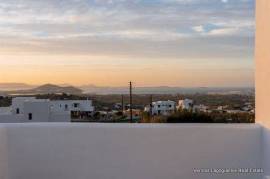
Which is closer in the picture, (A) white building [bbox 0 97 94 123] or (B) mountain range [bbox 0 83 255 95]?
(B) mountain range [bbox 0 83 255 95]

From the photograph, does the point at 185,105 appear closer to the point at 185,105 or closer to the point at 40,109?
the point at 185,105

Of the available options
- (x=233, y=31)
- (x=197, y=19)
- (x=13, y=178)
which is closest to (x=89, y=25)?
(x=197, y=19)

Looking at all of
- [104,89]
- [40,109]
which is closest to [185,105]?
[104,89]

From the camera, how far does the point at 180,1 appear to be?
7.94 meters

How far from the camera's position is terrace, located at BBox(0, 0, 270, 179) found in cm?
310

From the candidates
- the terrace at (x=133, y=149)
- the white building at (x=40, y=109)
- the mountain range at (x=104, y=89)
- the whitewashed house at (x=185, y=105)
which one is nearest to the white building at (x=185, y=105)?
the whitewashed house at (x=185, y=105)

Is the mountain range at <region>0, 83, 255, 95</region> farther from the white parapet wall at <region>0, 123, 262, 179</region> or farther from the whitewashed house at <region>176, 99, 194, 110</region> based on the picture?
the white parapet wall at <region>0, 123, 262, 179</region>

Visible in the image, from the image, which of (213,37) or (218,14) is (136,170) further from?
(213,37)

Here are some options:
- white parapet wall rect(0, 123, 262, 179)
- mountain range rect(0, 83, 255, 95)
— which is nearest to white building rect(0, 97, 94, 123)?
mountain range rect(0, 83, 255, 95)

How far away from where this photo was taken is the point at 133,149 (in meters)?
3.13

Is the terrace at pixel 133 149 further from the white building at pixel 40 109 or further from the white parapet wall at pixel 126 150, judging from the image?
the white building at pixel 40 109

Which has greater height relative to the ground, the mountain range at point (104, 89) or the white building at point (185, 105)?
the mountain range at point (104, 89)

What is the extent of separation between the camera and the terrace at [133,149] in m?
3.10

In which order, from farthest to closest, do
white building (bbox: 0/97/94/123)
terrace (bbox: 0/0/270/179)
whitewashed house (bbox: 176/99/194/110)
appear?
white building (bbox: 0/97/94/123)
whitewashed house (bbox: 176/99/194/110)
terrace (bbox: 0/0/270/179)
